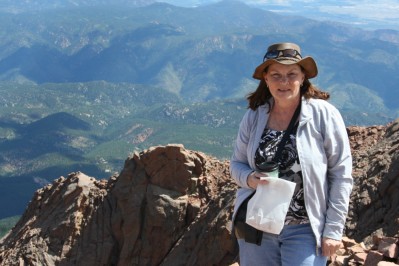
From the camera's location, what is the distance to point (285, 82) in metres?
8.70

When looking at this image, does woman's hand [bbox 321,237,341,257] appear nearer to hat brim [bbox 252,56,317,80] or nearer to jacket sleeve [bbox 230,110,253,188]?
jacket sleeve [bbox 230,110,253,188]

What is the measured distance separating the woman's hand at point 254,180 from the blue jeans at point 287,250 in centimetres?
69

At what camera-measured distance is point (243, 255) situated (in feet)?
29.3

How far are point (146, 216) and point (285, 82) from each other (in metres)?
19.3

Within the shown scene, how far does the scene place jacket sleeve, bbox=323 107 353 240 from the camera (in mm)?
8297

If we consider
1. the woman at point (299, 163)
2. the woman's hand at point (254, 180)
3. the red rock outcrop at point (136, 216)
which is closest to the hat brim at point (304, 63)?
the woman at point (299, 163)

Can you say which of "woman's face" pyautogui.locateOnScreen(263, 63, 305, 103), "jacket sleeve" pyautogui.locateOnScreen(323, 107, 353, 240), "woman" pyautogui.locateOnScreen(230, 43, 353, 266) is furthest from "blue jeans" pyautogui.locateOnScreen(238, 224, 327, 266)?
"woman's face" pyautogui.locateOnScreen(263, 63, 305, 103)

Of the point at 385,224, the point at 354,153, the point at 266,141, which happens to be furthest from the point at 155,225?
the point at 266,141

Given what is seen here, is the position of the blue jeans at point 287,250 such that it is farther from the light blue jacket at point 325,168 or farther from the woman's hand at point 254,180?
the woman's hand at point 254,180

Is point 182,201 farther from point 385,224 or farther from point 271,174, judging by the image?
point 271,174

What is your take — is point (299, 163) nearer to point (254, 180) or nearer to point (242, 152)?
point (254, 180)

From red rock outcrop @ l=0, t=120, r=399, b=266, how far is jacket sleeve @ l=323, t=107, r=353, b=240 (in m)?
13.5

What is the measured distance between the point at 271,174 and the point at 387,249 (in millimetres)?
4021

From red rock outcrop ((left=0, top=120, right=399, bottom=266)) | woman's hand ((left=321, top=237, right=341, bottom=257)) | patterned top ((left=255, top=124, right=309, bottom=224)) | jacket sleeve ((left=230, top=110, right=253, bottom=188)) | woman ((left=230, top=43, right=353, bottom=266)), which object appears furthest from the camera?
red rock outcrop ((left=0, top=120, right=399, bottom=266))
